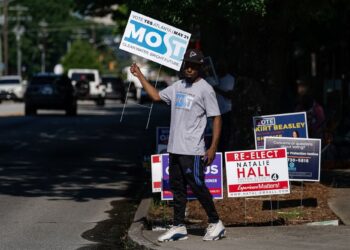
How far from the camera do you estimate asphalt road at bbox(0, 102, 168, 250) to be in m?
11.6

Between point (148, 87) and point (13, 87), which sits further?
point (13, 87)

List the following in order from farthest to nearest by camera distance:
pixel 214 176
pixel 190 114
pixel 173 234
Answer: pixel 214 176, pixel 173 234, pixel 190 114

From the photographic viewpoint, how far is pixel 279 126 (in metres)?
13.8

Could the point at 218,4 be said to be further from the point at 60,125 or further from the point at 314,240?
the point at 60,125

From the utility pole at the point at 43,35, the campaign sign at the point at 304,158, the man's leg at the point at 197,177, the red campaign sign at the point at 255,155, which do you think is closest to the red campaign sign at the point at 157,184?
the red campaign sign at the point at 255,155

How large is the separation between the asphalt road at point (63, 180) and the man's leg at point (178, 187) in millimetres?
1117

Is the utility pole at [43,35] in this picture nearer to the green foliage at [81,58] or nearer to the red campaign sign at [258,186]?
the green foliage at [81,58]

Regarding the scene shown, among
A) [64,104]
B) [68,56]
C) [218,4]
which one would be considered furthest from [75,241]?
[68,56]

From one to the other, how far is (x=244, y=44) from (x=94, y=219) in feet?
12.9

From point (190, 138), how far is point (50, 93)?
31.7 metres

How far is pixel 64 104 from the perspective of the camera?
4162 centimetres

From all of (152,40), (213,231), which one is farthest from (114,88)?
(213,231)

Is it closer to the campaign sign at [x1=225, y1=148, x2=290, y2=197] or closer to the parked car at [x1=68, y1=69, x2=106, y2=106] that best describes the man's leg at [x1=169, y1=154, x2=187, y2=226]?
the campaign sign at [x1=225, y1=148, x2=290, y2=197]

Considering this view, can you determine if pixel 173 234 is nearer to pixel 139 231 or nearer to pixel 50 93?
pixel 139 231
